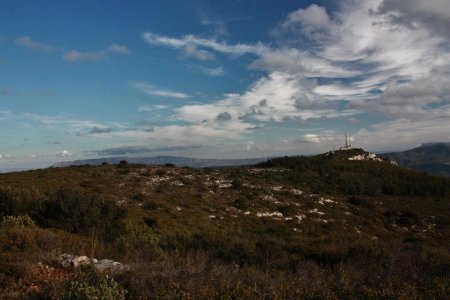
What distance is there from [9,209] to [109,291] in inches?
481

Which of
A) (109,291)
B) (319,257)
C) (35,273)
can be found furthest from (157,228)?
(109,291)

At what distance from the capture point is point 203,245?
13.3 meters

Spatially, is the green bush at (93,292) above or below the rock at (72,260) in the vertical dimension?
above

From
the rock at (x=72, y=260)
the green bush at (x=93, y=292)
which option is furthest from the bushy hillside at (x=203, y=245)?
the rock at (x=72, y=260)

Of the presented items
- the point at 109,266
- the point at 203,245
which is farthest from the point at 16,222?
the point at 203,245

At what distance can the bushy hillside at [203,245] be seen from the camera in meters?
7.13

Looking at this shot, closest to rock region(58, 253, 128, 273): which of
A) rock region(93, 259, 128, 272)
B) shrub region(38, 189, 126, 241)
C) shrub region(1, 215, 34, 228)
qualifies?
rock region(93, 259, 128, 272)

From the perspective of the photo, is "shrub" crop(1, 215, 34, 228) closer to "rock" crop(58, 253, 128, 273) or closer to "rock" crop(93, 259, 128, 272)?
"rock" crop(58, 253, 128, 273)

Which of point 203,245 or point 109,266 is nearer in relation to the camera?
point 109,266

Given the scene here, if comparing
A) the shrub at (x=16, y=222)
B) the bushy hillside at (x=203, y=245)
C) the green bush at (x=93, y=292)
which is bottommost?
the bushy hillside at (x=203, y=245)

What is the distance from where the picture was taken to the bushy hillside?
7.13 m

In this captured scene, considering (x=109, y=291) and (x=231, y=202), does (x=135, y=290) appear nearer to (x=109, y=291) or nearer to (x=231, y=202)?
(x=109, y=291)

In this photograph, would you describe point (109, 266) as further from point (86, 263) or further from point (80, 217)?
point (80, 217)

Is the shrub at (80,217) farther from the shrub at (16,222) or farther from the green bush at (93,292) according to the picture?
the green bush at (93,292)
